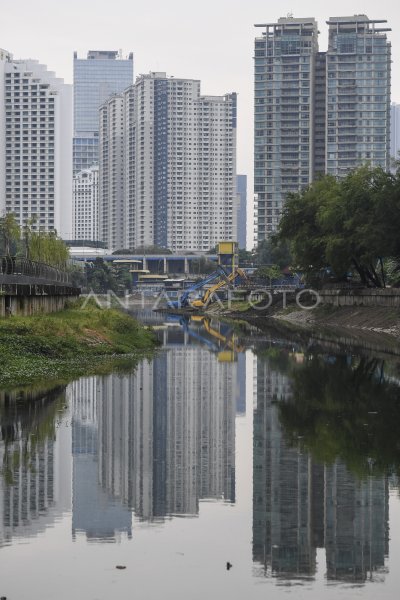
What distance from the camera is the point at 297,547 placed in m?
13.6

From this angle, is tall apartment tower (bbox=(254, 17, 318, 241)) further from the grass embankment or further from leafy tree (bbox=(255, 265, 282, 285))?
the grass embankment

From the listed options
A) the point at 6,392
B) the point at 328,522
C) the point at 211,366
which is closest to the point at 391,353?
the point at 211,366

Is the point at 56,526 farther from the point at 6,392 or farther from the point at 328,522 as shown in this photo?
the point at 6,392

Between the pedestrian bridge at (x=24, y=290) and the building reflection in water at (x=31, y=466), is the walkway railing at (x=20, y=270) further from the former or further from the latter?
the building reflection in water at (x=31, y=466)

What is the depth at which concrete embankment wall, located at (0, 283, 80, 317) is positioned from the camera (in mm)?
45497

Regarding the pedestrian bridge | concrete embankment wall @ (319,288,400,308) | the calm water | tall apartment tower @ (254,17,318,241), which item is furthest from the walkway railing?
A: tall apartment tower @ (254,17,318,241)

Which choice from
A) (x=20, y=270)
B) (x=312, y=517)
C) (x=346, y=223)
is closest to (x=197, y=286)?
(x=346, y=223)

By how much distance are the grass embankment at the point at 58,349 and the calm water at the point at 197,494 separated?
241cm

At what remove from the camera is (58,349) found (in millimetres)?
39312

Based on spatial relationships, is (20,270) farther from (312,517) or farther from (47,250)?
(312,517)

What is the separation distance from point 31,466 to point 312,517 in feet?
17.8

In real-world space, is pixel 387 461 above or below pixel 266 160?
below

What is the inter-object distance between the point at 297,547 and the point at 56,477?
209 inches

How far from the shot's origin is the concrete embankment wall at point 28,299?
45497 millimetres
